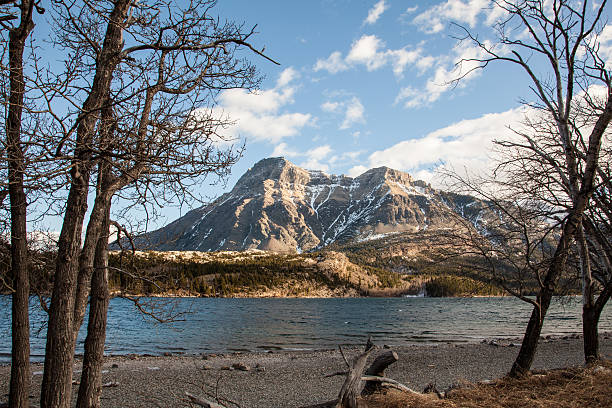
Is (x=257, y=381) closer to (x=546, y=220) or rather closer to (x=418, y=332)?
(x=546, y=220)

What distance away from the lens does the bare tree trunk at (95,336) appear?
6520mm

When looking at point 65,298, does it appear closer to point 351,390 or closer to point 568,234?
point 351,390

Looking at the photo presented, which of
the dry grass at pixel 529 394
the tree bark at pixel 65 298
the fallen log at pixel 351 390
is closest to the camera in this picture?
the tree bark at pixel 65 298

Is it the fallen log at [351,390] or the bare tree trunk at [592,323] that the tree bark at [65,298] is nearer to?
the fallen log at [351,390]

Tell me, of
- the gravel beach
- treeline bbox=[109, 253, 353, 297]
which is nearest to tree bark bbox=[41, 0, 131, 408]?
the gravel beach

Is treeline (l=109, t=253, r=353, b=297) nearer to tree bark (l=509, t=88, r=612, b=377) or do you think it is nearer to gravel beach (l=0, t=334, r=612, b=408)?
gravel beach (l=0, t=334, r=612, b=408)

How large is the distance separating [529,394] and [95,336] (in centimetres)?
719

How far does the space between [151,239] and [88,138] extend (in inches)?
139

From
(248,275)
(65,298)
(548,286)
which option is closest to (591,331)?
(548,286)

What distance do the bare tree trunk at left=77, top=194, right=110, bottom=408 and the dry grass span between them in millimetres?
4394

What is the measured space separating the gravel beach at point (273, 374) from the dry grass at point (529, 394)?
94.0 inches

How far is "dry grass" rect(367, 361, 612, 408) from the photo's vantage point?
601 centimetres

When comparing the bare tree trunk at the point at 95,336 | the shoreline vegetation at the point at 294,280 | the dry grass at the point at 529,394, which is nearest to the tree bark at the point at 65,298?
the bare tree trunk at the point at 95,336

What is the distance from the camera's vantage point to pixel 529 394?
6746 millimetres
